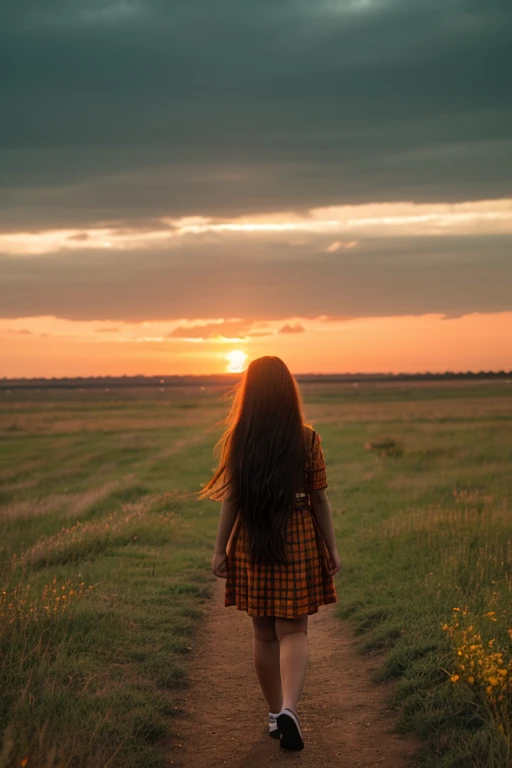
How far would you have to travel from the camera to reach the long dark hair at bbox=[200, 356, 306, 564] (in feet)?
17.0

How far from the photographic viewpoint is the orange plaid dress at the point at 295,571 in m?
5.27

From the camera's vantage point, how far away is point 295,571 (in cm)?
528

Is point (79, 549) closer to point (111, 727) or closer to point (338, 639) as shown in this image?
point (338, 639)

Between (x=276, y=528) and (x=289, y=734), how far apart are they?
1.39 meters

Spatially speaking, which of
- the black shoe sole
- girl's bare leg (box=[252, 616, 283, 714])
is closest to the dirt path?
the black shoe sole

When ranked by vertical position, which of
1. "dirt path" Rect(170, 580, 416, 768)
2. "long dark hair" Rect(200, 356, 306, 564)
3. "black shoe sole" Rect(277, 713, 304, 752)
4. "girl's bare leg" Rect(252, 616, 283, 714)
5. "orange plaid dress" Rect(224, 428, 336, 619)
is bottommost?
"dirt path" Rect(170, 580, 416, 768)

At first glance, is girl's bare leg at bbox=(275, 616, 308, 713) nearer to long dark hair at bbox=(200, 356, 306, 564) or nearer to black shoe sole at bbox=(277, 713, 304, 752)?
black shoe sole at bbox=(277, 713, 304, 752)

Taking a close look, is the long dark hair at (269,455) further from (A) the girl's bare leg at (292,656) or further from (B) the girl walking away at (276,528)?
(A) the girl's bare leg at (292,656)

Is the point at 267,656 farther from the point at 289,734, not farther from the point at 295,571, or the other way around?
the point at 295,571

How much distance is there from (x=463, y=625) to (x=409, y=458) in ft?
64.4

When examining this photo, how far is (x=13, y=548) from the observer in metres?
13.6

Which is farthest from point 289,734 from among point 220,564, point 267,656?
point 220,564

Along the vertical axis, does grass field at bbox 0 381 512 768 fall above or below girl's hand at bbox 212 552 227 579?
below

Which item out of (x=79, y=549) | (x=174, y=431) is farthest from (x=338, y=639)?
(x=174, y=431)
